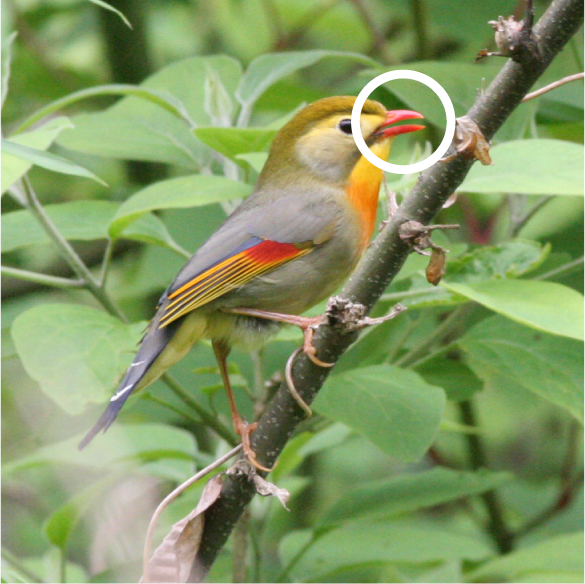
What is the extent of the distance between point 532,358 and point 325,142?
2.99 ft

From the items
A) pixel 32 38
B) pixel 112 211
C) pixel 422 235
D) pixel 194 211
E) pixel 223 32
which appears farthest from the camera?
pixel 223 32

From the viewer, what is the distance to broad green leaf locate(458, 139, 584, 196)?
6.63 feet

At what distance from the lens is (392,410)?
2.25 m

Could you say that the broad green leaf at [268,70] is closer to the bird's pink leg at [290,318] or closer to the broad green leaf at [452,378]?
the bird's pink leg at [290,318]

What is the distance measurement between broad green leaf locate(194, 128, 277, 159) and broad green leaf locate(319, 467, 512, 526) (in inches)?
46.9

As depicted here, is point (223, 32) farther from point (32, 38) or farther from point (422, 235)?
point (422, 235)

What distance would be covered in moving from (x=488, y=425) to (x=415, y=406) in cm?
328

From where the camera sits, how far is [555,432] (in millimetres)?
5383

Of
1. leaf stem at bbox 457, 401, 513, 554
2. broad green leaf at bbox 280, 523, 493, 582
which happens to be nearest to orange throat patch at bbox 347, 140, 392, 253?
broad green leaf at bbox 280, 523, 493, 582

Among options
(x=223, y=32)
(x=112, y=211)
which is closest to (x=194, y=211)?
(x=112, y=211)

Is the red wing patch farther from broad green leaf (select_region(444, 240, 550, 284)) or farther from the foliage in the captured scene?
broad green leaf (select_region(444, 240, 550, 284))

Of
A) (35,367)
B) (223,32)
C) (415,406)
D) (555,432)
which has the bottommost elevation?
(555,432)

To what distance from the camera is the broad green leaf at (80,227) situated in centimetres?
258

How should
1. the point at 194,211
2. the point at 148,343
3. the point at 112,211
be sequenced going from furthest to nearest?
the point at 194,211 < the point at 112,211 < the point at 148,343
